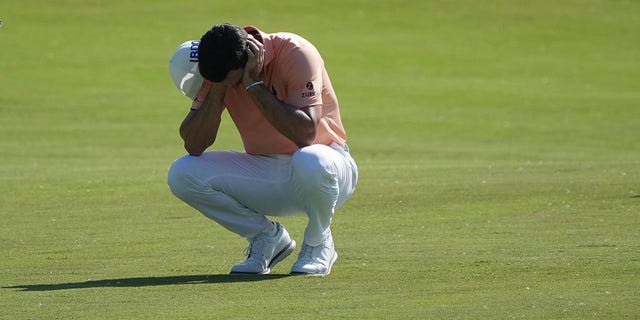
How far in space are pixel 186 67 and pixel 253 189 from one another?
0.78 m

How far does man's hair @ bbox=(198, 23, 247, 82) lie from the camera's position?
7.14m

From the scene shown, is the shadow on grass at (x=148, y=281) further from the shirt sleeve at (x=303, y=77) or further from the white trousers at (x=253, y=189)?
the shirt sleeve at (x=303, y=77)

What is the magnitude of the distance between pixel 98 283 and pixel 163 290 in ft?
1.60

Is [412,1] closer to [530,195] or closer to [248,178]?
[530,195]

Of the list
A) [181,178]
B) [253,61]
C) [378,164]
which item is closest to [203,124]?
[181,178]

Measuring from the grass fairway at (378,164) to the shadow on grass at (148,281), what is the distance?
2 cm

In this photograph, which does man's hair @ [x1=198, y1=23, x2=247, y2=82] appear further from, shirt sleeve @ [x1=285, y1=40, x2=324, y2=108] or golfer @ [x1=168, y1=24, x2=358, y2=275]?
shirt sleeve @ [x1=285, y1=40, x2=324, y2=108]

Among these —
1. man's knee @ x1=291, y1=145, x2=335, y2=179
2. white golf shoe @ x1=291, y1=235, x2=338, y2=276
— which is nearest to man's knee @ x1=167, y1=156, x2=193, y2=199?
man's knee @ x1=291, y1=145, x2=335, y2=179

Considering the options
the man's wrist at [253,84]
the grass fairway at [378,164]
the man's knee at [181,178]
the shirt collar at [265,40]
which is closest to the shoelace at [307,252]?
the grass fairway at [378,164]

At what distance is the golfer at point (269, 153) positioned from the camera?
24.2 ft

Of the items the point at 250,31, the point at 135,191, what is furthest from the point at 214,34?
the point at 135,191

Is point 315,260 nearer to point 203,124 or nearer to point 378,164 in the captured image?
point 203,124

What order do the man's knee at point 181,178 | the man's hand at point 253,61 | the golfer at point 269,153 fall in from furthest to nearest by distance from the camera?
1. the man's knee at point 181,178
2. the golfer at point 269,153
3. the man's hand at point 253,61

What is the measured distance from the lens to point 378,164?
1695 centimetres
